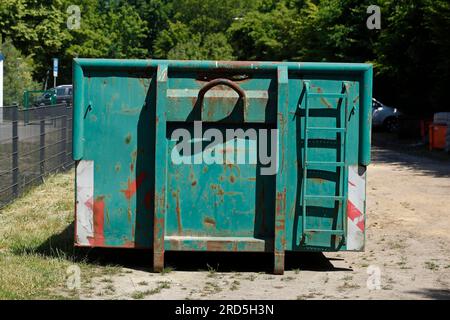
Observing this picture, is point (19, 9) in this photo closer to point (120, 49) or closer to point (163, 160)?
point (163, 160)

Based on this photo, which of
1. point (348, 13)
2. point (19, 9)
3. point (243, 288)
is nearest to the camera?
point (243, 288)

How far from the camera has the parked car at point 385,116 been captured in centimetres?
3497

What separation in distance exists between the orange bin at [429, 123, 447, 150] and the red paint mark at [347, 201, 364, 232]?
16.9 metres

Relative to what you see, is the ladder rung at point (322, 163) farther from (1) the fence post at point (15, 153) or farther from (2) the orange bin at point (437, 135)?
(2) the orange bin at point (437, 135)

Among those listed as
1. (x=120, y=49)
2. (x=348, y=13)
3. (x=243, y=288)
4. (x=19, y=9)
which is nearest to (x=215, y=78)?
(x=243, y=288)

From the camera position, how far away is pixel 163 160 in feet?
26.8

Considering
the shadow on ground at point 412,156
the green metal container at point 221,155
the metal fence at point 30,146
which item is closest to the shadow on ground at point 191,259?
the green metal container at point 221,155

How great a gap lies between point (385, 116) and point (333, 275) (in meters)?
27.6

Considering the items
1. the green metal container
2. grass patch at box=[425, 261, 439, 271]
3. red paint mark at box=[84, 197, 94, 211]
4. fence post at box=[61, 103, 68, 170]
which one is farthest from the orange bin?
red paint mark at box=[84, 197, 94, 211]

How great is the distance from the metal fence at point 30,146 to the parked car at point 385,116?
18.2 meters

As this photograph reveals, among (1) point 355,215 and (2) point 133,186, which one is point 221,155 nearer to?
(2) point 133,186

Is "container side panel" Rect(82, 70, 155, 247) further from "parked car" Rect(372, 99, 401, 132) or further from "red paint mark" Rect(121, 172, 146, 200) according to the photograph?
"parked car" Rect(372, 99, 401, 132)

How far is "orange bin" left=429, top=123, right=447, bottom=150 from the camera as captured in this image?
24.7 m

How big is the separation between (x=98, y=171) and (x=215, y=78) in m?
1.47
